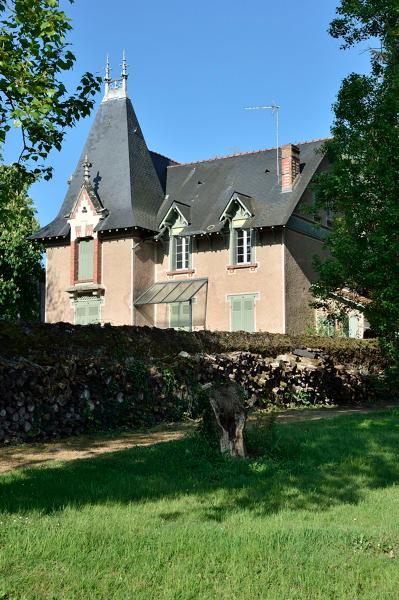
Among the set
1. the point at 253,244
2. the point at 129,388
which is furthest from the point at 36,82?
the point at 253,244

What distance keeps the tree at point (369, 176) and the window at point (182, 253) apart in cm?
1236

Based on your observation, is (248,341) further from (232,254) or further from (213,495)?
(213,495)

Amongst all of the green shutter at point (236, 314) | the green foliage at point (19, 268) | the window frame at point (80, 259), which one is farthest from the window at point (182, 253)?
the green foliage at point (19, 268)

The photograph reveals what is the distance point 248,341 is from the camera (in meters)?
19.4

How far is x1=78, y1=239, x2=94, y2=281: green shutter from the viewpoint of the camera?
30875 mm

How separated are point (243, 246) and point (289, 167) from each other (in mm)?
4014

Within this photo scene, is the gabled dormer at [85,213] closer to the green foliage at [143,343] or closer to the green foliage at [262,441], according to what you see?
the green foliage at [143,343]

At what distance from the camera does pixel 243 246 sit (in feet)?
95.3

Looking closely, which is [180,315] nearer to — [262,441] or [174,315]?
[174,315]

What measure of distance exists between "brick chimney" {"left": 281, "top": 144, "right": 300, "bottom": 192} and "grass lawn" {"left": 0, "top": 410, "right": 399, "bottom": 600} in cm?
2135

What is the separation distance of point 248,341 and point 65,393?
8.48 meters

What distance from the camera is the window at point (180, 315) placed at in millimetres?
29298

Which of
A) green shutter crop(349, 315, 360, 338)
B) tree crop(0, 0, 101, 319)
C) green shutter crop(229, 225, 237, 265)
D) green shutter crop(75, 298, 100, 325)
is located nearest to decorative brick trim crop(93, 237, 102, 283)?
green shutter crop(75, 298, 100, 325)

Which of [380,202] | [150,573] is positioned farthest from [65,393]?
[380,202]
